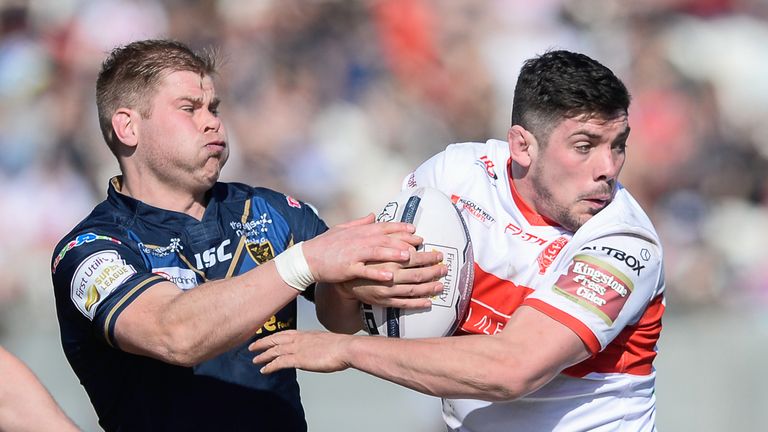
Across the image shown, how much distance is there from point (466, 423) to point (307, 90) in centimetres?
557

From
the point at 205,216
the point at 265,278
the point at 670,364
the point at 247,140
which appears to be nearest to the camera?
the point at 265,278

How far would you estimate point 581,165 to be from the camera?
4.09 m

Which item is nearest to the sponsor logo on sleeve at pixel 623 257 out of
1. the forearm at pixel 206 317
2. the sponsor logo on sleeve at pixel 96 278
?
the forearm at pixel 206 317

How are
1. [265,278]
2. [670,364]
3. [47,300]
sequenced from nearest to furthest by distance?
[265,278] < [670,364] < [47,300]

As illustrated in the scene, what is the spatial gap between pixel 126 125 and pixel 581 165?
1827 mm

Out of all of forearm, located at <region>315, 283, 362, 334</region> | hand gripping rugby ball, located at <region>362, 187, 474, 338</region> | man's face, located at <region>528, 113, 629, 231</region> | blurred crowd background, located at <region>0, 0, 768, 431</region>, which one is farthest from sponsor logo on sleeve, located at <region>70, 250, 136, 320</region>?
blurred crowd background, located at <region>0, 0, 768, 431</region>

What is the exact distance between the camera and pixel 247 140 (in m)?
9.34

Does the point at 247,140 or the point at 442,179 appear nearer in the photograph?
the point at 442,179

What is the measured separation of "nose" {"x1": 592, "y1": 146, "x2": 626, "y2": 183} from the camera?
404 cm

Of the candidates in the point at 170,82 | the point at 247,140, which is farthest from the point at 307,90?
the point at 170,82

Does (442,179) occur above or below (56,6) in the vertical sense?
below

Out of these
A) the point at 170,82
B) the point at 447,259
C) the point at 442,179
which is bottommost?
the point at 447,259

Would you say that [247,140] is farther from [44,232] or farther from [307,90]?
[44,232]

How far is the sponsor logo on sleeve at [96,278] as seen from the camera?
3.91m
